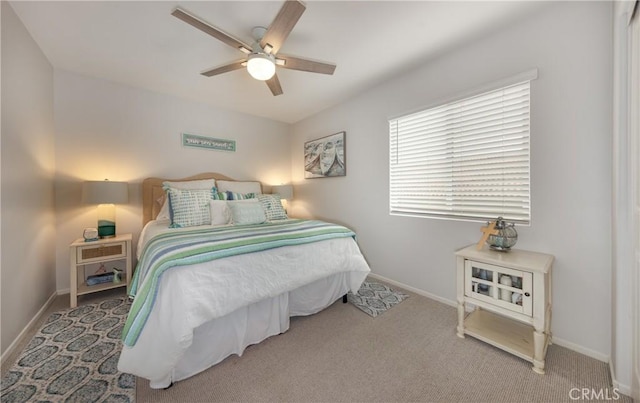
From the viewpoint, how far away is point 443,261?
7.48ft

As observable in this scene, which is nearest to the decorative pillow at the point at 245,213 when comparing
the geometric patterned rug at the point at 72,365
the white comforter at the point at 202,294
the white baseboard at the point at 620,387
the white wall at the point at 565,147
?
the white comforter at the point at 202,294

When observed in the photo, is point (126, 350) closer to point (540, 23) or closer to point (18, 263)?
point (18, 263)

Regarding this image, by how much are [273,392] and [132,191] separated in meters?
2.88

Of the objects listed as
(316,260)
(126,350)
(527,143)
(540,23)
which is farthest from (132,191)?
(540,23)

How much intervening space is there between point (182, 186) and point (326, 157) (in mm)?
2017

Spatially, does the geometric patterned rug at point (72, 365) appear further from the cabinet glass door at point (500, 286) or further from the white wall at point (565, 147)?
the white wall at point (565, 147)

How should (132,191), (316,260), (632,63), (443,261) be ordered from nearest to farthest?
(632,63), (316,260), (443,261), (132,191)

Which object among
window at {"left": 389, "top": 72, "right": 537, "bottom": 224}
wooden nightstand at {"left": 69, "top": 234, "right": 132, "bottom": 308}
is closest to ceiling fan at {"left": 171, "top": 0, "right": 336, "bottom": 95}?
window at {"left": 389, "top": 72, "right": 537, "bottom": 224}

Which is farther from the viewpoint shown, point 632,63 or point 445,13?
point 445,13

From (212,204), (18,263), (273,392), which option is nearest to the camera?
(273,392)

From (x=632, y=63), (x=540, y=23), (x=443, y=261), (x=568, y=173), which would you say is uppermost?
(x=540, y=23)

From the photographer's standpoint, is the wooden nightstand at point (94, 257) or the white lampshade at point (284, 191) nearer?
the wooden nightstand at point (94, 257)

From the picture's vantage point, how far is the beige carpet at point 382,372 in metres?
1.28

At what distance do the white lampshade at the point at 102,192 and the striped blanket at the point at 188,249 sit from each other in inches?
42.7
